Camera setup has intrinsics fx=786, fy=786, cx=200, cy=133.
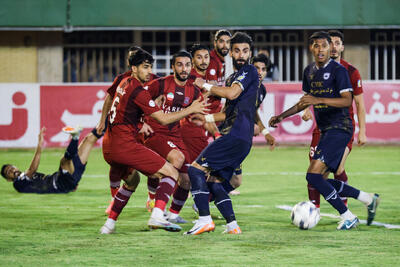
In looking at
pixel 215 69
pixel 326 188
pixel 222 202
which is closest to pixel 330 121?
pixel 326 188

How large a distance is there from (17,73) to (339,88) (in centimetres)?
1726

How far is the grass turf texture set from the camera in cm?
632

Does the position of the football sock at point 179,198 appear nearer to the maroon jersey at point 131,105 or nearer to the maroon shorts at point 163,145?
the maroon shorts at point 163,145

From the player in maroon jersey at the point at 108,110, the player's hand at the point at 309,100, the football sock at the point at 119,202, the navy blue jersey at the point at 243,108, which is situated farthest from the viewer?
the player in maroon jersey at the point at 108,110

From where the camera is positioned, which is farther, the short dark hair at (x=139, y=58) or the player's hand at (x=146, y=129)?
the player's hand at (x=146, y=129)

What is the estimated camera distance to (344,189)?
834cm

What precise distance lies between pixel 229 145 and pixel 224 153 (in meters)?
0.09

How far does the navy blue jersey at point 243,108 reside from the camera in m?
7.53

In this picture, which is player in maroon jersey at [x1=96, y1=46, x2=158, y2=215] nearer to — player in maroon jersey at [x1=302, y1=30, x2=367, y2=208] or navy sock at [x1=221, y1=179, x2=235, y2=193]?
navy sock at [x1=221, y1=179, x2=235, y2=193]

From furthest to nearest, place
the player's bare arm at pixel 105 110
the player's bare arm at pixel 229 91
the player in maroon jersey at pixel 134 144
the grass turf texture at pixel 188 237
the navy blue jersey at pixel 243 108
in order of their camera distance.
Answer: the player's bare arm at pixel 105 110
the player in maroon jersey at pixel 134 144
the navy blue jersey at pixel 243 108
the player's bare arm at pixel 229 91
the grass turf texture at pixel 188 237

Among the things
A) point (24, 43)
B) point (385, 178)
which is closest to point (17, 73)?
point (24, 43)

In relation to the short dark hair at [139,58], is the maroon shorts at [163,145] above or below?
below

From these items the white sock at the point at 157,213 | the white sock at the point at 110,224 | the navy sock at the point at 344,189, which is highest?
the navy sock at the point at 344,189

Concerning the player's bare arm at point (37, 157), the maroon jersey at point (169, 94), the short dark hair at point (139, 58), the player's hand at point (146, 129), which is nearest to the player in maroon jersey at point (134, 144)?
the short dark hair at point (139, 58)
